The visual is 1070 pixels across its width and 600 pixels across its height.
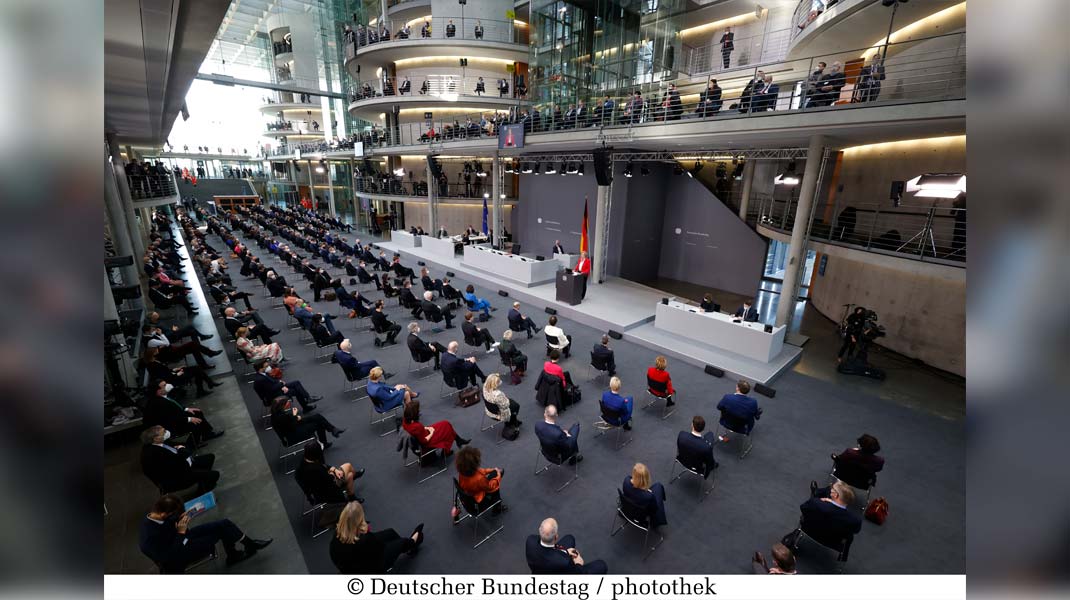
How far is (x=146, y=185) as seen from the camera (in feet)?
56.1

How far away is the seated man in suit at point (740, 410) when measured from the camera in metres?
5.77

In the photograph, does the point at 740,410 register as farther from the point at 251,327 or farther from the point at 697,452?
the point at 251,327

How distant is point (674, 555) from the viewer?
4395mm

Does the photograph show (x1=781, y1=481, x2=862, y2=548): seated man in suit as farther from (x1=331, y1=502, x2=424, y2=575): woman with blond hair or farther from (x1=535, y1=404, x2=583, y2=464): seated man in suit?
(x1=331, y1=502, x2=424, y2=575): woman with blond hair

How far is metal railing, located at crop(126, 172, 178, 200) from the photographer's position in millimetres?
16406

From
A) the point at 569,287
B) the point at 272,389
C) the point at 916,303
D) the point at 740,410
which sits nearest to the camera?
the point at 740,410

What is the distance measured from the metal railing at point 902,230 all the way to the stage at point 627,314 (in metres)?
2.68

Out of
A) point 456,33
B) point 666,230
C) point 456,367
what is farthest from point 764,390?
point 456,33

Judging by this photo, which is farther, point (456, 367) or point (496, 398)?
point (456, 367)

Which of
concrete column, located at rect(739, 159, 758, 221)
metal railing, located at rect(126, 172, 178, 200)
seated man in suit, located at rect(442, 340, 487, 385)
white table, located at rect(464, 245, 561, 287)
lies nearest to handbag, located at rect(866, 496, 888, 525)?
seated man in suit, located at rect(442, 340, 487, 385)

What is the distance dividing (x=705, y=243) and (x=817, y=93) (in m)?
7.85

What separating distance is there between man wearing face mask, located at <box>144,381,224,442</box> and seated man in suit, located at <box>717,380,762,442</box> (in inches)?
280

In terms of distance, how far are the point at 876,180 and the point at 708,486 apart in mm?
9418
